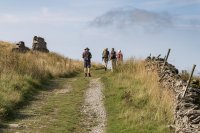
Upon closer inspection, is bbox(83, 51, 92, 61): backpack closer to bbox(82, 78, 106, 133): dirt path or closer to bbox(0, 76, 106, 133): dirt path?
bbox(82, 78, 106, 133): dirt path

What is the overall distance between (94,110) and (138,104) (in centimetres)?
185

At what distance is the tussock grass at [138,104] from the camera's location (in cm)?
1684

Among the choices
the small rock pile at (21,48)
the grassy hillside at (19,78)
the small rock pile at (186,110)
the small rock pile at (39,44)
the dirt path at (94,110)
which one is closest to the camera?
the small rock pile at (186,110)

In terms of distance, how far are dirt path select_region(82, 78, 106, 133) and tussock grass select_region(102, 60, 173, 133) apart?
286 millimetres

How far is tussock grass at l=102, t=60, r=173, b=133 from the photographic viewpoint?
55.3 feet

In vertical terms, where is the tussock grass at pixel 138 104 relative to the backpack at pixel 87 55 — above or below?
below

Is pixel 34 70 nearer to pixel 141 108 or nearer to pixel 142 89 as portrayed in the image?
pixel 142 89

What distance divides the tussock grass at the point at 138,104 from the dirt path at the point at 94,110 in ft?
0.94

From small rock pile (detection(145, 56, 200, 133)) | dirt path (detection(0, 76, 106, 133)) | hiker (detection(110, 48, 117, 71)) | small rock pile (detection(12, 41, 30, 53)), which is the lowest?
dirt path (detection(0, 76, 106, 133))

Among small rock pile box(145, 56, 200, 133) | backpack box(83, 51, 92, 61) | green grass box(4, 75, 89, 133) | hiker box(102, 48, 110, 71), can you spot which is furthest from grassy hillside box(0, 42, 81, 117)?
small rock pile box(145, 56, 200, 133)

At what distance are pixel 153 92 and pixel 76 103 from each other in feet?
11.4

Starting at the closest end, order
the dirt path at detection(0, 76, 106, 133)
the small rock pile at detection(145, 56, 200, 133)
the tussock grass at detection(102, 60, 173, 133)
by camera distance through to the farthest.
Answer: the small rock pile at detection(145, 56, 200, 133) → the tussock grass at detection(102, 60, 173, 133) → the dirt path at detection(0, 76, 106, 133)

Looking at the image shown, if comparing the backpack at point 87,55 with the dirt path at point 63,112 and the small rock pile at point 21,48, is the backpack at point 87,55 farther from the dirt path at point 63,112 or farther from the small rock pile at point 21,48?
the small rock pile at point 21,48

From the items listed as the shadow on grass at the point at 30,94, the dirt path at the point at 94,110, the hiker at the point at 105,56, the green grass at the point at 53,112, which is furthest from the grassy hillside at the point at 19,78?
the hiker at the point at 105,56
